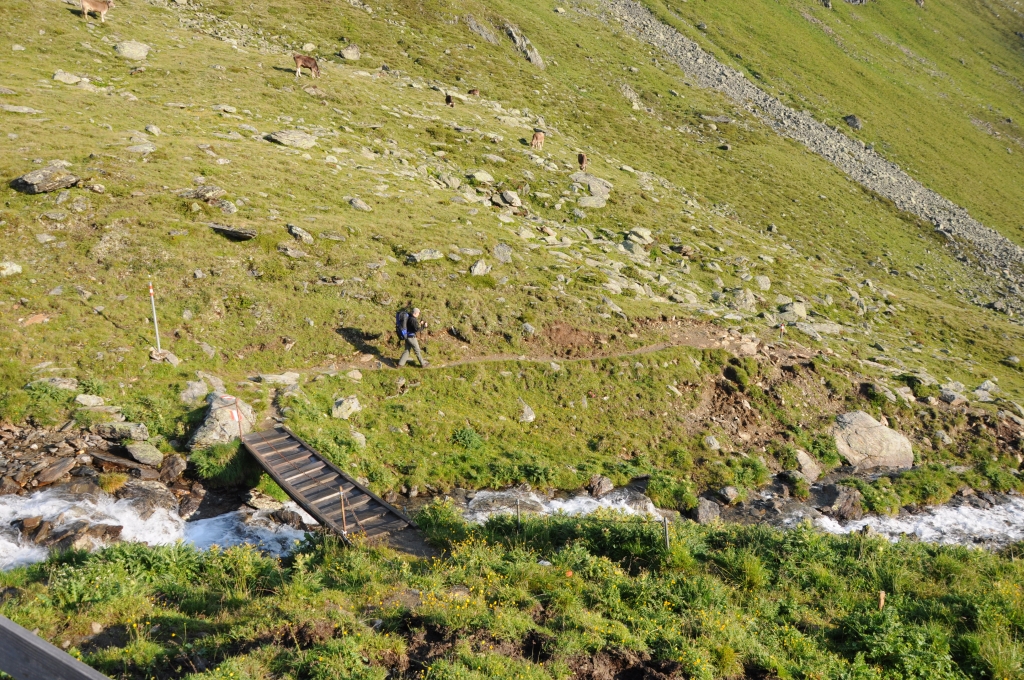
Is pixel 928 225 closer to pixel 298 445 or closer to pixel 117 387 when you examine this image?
pixel 298 445

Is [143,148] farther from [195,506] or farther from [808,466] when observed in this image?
[808,466]

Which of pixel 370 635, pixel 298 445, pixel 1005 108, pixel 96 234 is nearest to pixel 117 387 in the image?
pixel 298 445

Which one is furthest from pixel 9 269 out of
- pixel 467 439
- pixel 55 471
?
pixel 467 439

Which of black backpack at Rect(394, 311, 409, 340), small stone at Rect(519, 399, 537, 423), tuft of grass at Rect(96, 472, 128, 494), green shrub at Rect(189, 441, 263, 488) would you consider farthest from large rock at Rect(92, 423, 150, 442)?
small stone at Rect(519, 399, 537, 423)

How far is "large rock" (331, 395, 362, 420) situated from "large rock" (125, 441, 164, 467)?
522cm

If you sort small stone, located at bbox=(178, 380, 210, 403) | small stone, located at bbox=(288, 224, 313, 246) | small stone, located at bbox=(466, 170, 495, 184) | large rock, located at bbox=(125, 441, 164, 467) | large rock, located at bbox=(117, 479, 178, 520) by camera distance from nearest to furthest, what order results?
1. large rock, located at bbox=(117, 479, 178, 520)
2. large rock, located at bbox=(125, 441, 164, 467)
3. small stone, located at bbox=(178, 380, 210, 403)
4. small stone, located at bbox=(288, 224, 313, 246)
5. small stone, located at bbox=(466, 170, 495, 184)

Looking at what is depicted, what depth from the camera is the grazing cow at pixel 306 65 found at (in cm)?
4588

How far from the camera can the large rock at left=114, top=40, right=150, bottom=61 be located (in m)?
41.7

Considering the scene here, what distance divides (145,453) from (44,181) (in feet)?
54.0

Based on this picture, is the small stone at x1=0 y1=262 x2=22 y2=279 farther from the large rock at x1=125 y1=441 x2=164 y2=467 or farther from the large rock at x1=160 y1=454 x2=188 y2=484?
the large rock at x1=160 y1=454 x2=188 y2=484

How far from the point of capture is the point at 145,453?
1612 centimetres

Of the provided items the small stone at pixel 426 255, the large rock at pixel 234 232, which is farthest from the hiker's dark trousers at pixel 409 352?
the large rock at pixel 234 232

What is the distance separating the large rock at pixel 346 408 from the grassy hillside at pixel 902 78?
2859 inches

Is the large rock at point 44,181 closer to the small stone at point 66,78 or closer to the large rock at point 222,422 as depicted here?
the large rock at point 222,422
